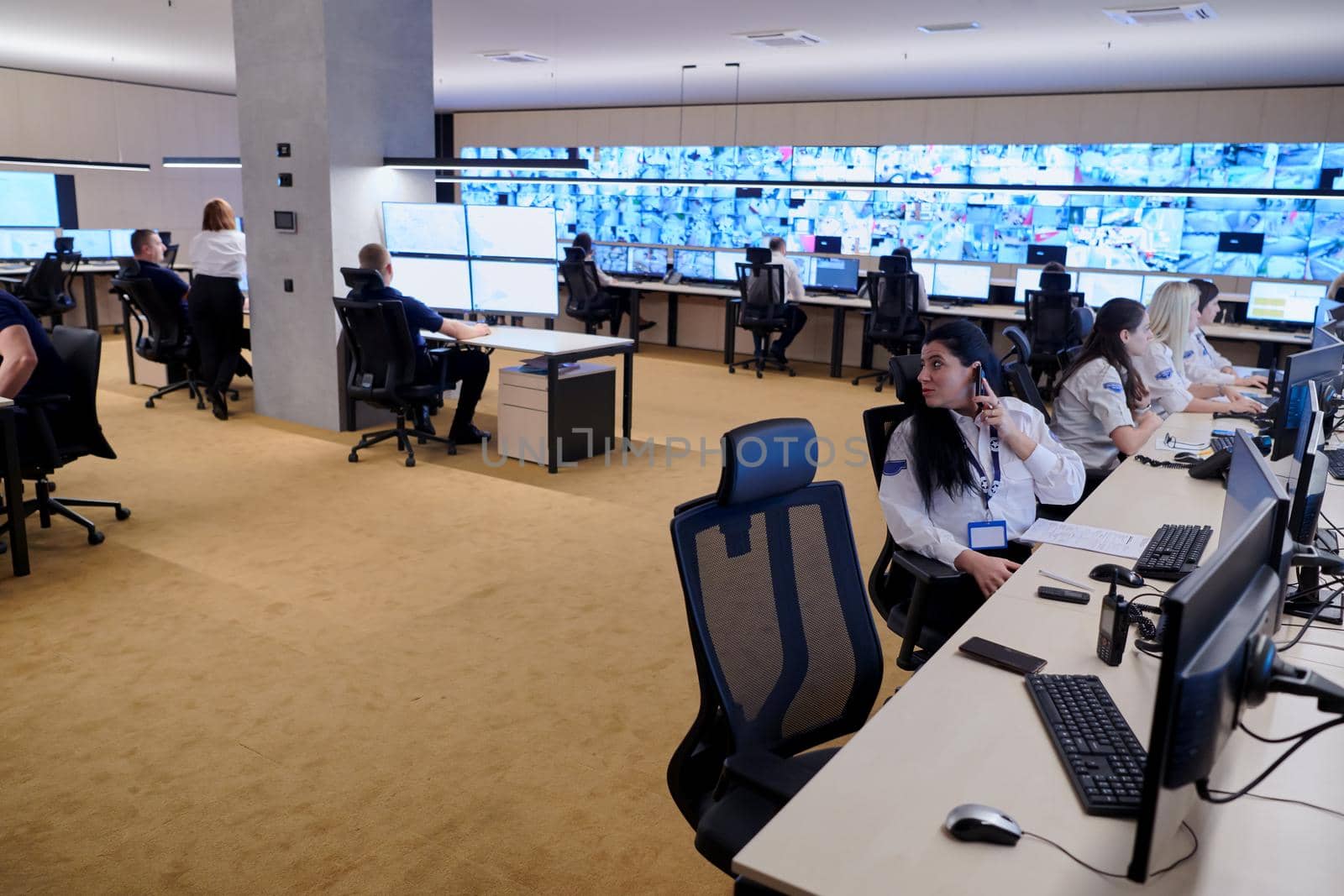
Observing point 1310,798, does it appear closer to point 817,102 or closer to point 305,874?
point 305,874

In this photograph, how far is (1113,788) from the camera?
140cm

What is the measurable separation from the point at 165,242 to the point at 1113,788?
12.2 metres

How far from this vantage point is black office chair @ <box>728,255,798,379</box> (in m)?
9.43

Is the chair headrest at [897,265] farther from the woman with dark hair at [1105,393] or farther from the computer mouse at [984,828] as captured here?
the computer mouse at [984,828]

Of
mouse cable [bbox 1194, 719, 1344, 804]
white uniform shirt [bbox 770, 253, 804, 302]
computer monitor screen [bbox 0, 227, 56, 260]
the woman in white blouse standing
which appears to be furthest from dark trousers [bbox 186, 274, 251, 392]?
mouse cable [bbox 1194, 719, 1344, 804]

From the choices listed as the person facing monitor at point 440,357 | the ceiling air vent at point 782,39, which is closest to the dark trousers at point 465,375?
the person facing monitor at point 440,357

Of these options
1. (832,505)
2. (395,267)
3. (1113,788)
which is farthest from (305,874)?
(395,267)

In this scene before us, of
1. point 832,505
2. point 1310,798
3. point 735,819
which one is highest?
point 832,505

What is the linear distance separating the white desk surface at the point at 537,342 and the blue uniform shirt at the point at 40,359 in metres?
2.24

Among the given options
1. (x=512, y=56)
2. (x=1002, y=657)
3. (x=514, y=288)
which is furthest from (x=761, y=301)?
(x=1002, y=657)

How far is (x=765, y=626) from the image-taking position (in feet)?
6.44

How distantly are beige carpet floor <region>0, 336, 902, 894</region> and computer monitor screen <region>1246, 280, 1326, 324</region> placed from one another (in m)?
4.90

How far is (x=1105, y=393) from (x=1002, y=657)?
2.32 m

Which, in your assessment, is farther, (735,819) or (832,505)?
(832,505)
